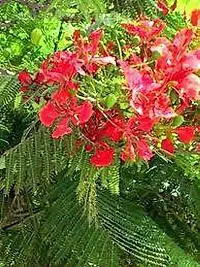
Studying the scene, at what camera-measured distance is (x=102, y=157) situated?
1.01 m

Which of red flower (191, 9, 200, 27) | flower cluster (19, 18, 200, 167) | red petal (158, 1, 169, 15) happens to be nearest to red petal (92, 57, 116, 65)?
flower cluster (19, 18, 200, 167)

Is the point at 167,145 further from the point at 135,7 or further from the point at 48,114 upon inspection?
the point at 135,7

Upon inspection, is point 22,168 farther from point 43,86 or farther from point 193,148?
point 193,148

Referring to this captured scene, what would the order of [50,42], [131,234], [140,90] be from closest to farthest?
[140,90] → [131,234] → [50,42]

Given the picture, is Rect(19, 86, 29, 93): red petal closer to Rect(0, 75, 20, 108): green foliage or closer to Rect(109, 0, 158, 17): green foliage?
Rect(0, 75, 20, 108): green foliage

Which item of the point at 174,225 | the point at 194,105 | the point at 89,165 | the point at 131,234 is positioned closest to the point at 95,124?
the point at 89,165

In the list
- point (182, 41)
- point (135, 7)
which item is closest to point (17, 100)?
point (182, 41)

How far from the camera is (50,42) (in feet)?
5.04

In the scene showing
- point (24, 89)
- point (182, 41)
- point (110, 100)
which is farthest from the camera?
point (24, 89)

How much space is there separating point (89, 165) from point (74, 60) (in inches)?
6.6

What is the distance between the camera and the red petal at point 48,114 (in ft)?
3.22

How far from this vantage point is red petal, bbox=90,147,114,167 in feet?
3.30

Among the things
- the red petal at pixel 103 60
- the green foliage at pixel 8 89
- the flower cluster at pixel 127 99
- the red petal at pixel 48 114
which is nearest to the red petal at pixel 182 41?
the flower cluster at pixel 127 99

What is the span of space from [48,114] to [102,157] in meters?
0.10
